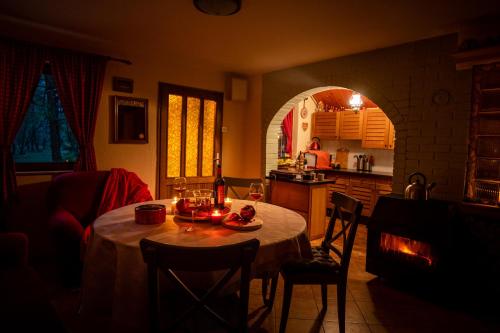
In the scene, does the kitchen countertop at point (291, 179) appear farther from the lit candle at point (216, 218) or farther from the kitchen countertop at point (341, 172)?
the lit candle at point (216, 218)

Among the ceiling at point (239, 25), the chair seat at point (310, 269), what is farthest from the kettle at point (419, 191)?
the ceiling at point (239, 25)

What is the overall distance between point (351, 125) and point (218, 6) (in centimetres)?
420

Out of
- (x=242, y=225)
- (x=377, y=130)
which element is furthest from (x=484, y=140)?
(x=377, y=130)

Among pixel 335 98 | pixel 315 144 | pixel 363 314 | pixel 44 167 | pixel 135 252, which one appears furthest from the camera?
pixel 315 144

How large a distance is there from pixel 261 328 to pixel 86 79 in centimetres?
322

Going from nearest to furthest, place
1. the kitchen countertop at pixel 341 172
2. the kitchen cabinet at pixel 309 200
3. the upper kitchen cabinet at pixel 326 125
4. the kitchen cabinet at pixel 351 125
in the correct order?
the kitchen cabinet at pixel 309 200 → the kitchen countertop at pixel 341 172 → the kitchen cabinet at pixel 351 125 → the upper kitchen cabinet at pixel 326 125

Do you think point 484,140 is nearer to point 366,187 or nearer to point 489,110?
point 489,110

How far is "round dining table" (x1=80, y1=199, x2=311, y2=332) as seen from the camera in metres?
1.46

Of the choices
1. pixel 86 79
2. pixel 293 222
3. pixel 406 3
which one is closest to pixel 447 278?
pixel 293 222

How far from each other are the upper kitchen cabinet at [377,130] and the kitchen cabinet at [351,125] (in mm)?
84

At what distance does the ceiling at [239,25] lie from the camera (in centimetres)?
258

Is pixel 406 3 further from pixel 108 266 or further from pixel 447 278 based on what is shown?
pixel 108 266

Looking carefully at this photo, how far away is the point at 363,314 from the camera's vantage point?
97.3 inches

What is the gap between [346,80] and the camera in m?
3.93
